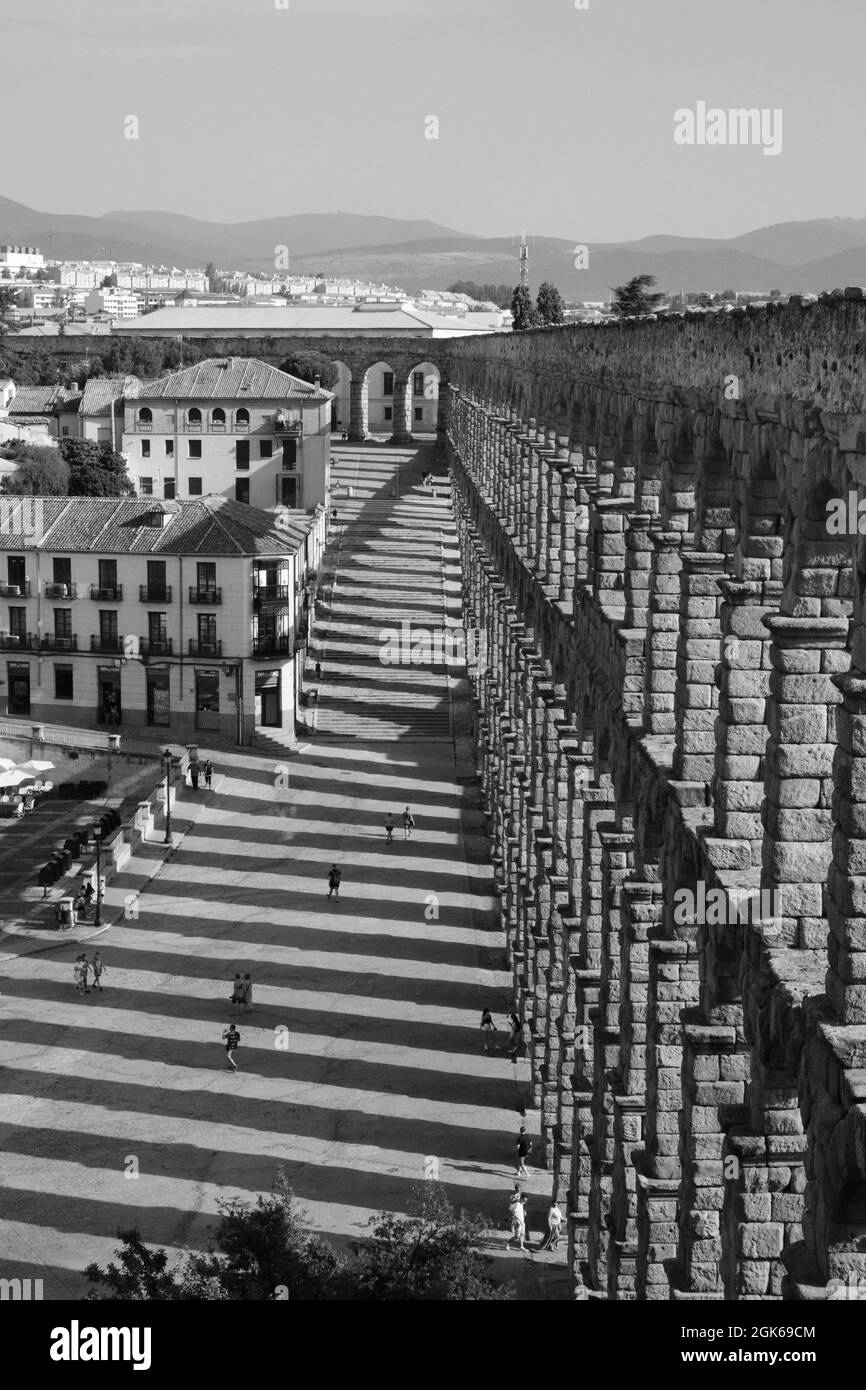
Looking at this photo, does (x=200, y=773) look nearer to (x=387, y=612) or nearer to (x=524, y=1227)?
(x=387, y=612)

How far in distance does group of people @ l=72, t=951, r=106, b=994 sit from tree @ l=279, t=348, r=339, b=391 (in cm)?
10549

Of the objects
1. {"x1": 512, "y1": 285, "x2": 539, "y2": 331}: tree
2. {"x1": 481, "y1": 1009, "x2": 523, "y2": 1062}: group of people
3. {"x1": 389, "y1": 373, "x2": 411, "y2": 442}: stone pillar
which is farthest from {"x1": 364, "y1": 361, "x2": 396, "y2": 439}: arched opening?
{"x1": 481, "y1": 1009, "x2": 523, "y2": 1062}: group of people

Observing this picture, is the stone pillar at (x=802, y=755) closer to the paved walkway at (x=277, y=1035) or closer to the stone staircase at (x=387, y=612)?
the paved walkway at (x=277, y=1035)

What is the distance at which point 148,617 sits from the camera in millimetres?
67938

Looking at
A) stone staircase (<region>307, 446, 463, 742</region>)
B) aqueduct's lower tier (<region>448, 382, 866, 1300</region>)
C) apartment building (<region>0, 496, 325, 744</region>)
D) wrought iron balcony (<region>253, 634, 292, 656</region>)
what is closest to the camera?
aqueduct's lower tier (<region>448, 382, 866, 1300</region>)

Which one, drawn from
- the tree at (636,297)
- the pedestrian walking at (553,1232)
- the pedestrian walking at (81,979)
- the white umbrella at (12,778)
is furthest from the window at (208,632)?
the pedestrian walking at (553,1232)

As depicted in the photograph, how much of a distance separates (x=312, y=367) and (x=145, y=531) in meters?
83.6

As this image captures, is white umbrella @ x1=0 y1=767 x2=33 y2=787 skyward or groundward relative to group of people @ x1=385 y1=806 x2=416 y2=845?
skyward

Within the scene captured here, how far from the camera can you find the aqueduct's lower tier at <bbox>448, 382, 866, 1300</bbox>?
14.0m

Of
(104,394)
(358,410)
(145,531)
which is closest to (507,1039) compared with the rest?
(145,531)

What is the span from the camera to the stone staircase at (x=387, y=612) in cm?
7069

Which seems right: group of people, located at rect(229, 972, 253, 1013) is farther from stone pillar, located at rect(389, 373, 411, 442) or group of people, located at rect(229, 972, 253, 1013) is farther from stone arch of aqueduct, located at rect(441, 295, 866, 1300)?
stone pillar, located at rect(389, 373, 411, 442)
